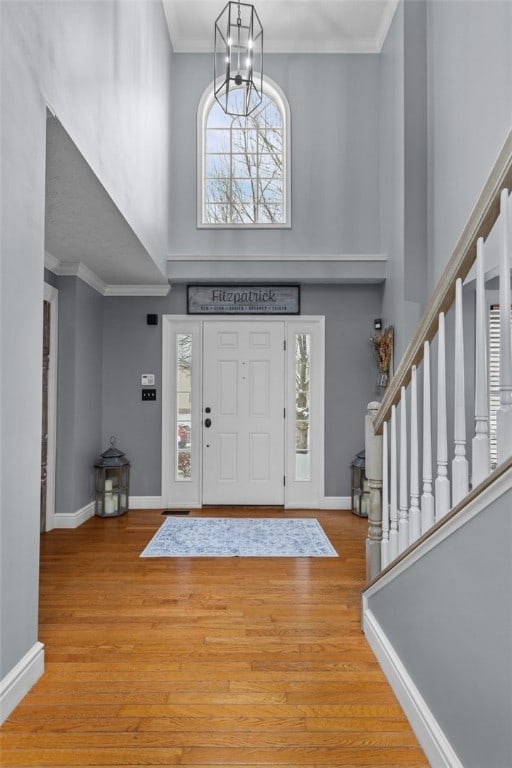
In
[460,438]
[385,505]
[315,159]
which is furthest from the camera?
[315,159]

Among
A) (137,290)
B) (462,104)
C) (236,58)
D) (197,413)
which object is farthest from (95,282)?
(462,104)

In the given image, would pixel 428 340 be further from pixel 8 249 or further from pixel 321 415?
pixel 321 415

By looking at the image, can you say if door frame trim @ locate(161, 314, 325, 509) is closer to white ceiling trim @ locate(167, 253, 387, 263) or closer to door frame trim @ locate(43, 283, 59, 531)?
white ceiling trim @ locate(167, 253, 387, 263)

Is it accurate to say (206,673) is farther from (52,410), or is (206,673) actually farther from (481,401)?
(52,410)

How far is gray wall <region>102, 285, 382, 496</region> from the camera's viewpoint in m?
5.18

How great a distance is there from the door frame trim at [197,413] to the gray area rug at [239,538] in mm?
467

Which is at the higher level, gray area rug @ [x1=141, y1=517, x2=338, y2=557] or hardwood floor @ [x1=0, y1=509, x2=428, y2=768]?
hardwood floor @ [x1=0, y1=509, x2=428, y2=768]

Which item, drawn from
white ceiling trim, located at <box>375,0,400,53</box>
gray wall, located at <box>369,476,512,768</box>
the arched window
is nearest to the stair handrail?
gray wall, located at <box>369,476,512,768</box>

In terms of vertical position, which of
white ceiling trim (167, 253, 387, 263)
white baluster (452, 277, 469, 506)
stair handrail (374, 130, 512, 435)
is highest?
white ceiling trim (167, 253, 387, 263)

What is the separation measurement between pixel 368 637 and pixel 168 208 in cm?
424

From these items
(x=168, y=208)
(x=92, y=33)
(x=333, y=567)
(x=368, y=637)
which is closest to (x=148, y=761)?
(x=368, y=637)

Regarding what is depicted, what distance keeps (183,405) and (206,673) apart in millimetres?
3380

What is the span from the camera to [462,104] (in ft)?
11.3

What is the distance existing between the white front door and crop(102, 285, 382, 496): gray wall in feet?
1.56
